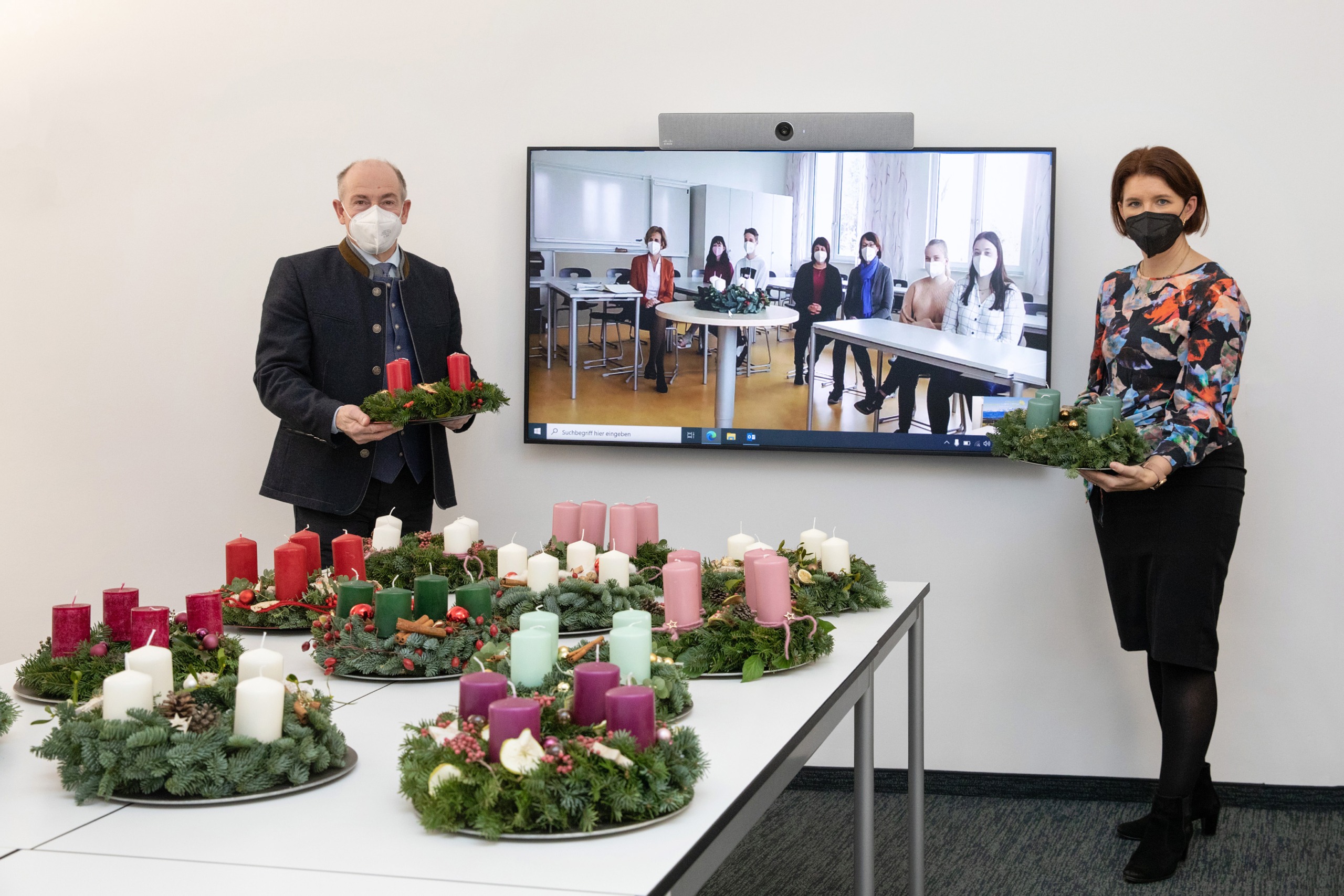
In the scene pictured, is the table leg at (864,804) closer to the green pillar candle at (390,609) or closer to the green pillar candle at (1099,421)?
the green pillar candle at (1099,421)

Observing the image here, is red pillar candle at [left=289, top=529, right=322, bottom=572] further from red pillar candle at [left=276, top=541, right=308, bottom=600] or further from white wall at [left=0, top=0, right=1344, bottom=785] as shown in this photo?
white wall at [left=0, top=0, right=1344, bottom=785]

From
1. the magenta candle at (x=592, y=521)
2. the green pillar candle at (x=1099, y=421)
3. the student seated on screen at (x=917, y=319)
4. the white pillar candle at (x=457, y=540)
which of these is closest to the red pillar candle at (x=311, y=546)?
the white pillar candle at (x=457, y=540)

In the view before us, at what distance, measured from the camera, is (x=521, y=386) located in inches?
141

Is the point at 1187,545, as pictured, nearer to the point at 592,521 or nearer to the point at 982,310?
the point at 982,310

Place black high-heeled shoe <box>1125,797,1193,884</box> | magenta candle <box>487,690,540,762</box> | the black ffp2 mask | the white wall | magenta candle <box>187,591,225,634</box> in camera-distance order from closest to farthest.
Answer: magenta candle <box>487,690,540,762</box>, magenta candle <box>187,591,225,634</box>, the black ffp2 mask, black high-heeled shoe <box>1125,797,1193,884</box>, the white wall

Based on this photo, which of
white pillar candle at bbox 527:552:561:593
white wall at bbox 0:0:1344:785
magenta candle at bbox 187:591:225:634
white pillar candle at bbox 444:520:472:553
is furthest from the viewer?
white wall at bbox 0:0:1344:785

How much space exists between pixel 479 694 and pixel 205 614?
0.60 metres

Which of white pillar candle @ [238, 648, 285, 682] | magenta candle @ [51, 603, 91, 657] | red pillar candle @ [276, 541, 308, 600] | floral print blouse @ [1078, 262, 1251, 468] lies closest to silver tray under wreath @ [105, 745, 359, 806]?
white pillar candle @ [238, 648, 285, 682]

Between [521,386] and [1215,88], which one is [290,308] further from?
[1215,88]

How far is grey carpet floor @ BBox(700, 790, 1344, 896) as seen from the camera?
278 cm

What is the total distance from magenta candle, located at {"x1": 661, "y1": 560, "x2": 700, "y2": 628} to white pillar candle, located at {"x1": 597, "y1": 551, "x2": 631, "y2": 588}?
22 cm

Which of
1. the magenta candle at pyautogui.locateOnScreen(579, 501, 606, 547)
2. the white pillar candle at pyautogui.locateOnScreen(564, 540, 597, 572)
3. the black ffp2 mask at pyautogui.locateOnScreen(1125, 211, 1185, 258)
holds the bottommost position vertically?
the white pillar candle at pyautogui.locateOnScreen(564, 540, 597, 572)

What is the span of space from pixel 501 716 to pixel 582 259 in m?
2.47

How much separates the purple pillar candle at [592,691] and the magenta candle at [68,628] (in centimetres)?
76
